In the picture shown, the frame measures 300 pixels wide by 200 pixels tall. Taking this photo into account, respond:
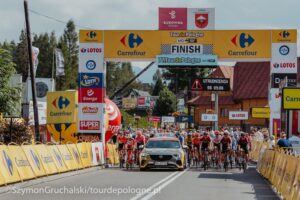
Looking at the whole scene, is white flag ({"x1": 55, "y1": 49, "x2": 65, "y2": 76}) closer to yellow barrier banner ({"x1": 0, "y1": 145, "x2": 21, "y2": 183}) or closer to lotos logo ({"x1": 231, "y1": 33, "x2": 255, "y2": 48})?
lotos logo ({"x1": 231, "y1": 33, "x2": 255, "y2": 48})

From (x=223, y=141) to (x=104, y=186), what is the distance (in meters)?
11.6

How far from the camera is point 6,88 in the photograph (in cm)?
4394

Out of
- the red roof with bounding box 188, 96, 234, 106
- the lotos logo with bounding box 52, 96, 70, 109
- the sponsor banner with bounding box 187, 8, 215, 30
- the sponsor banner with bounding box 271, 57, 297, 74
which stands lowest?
the lotos logo with bounding box 52, 96, 70, 109

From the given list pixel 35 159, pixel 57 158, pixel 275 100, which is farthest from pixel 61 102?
pixel 35 159

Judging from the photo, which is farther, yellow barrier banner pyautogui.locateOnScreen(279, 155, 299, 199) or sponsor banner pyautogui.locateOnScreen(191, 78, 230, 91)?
sponsor banner pyautogui.locateOnScreen(191, 78, 230, 91)

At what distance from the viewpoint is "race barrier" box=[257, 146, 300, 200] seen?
14.6 m

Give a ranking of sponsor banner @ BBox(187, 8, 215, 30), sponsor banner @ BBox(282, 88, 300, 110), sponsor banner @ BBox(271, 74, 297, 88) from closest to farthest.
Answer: sponsor banner @ BBox(282, 88, 300, 110) → sponsor banner @ BBox(271, 74, 297, 88) → sponsor banner @ BBox(187, 8, 215, 30)

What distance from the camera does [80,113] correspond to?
3259cm

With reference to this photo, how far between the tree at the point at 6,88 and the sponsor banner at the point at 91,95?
12418 millimetres

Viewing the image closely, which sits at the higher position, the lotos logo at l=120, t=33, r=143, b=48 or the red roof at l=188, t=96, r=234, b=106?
the lotos logo at l=120, t=33, r=143, b=48

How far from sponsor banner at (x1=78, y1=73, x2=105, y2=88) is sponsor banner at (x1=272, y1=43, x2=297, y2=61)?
25.6 feet

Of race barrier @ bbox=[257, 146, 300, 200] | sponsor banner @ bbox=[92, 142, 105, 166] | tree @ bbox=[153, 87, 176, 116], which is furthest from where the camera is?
tree @ bbox=[153, 87, 176, 116]

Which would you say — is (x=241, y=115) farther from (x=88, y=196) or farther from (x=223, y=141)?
(x=88, y=196)

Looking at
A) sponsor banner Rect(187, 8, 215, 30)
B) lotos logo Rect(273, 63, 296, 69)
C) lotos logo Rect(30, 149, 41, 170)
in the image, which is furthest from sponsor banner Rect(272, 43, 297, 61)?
lotos logo Rect(30, 149, 41, 170)
